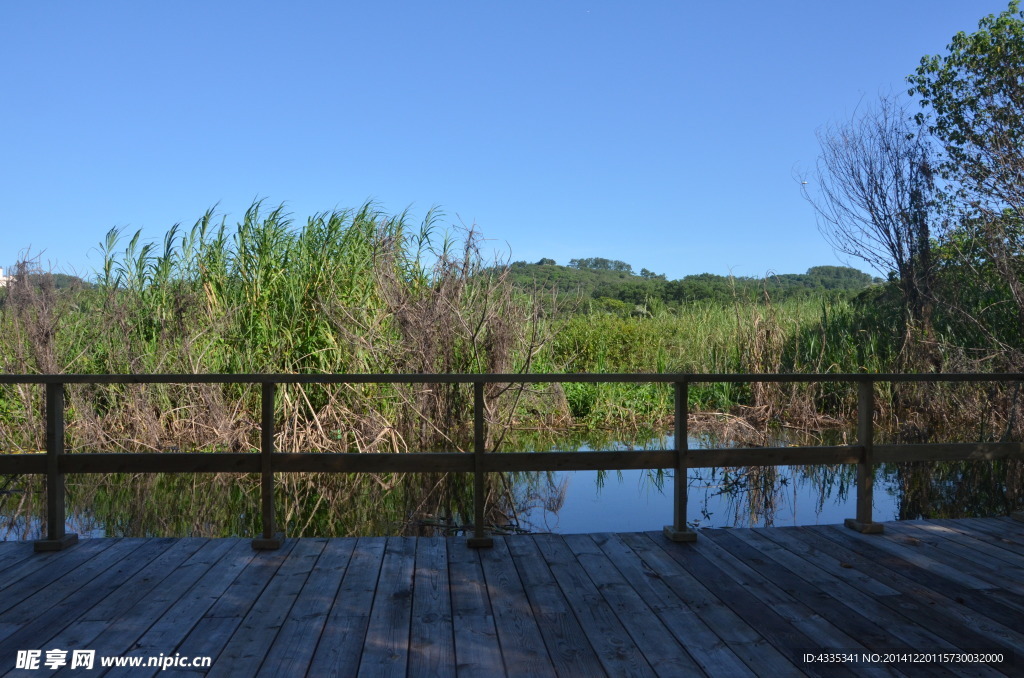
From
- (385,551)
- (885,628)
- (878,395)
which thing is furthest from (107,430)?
(878,395)

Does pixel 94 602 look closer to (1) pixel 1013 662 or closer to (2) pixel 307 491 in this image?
(1) pixel 1013 662

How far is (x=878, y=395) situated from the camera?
9016 millimetres

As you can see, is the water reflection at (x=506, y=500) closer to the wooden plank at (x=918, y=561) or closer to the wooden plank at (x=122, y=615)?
the wooden plank at (x=918, y=561)

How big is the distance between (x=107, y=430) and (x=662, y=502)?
518 centimetres

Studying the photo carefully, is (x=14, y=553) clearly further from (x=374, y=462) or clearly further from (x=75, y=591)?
(x=374, y=462)

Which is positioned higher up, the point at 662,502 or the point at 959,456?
the point at 959,456

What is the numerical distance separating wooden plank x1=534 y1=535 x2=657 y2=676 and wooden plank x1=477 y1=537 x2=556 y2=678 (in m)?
0.17

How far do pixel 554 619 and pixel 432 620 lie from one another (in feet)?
1.38

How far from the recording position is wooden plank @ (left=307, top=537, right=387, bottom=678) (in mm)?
2342

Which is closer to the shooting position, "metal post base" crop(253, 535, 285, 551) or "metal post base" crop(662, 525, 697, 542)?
"metal post base" crop(253, 535, 285, 551)

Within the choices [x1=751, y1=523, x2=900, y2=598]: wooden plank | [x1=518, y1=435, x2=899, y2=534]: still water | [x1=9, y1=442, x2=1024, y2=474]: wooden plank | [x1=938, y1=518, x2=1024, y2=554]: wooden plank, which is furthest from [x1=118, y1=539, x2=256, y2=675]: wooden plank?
[x1=938, y1=518, x2=1024, y2=554]: wooden plank

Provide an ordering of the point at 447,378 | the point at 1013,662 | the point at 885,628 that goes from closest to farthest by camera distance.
A: 1. the point at 1013,662
2. the point at 885,628
3. the point at 447,378

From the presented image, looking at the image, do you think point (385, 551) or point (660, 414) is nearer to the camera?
point (385, 551)

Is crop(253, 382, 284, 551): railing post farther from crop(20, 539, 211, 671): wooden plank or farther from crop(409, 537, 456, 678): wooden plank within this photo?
crop(409, 537, 456, 678): wooden plank
